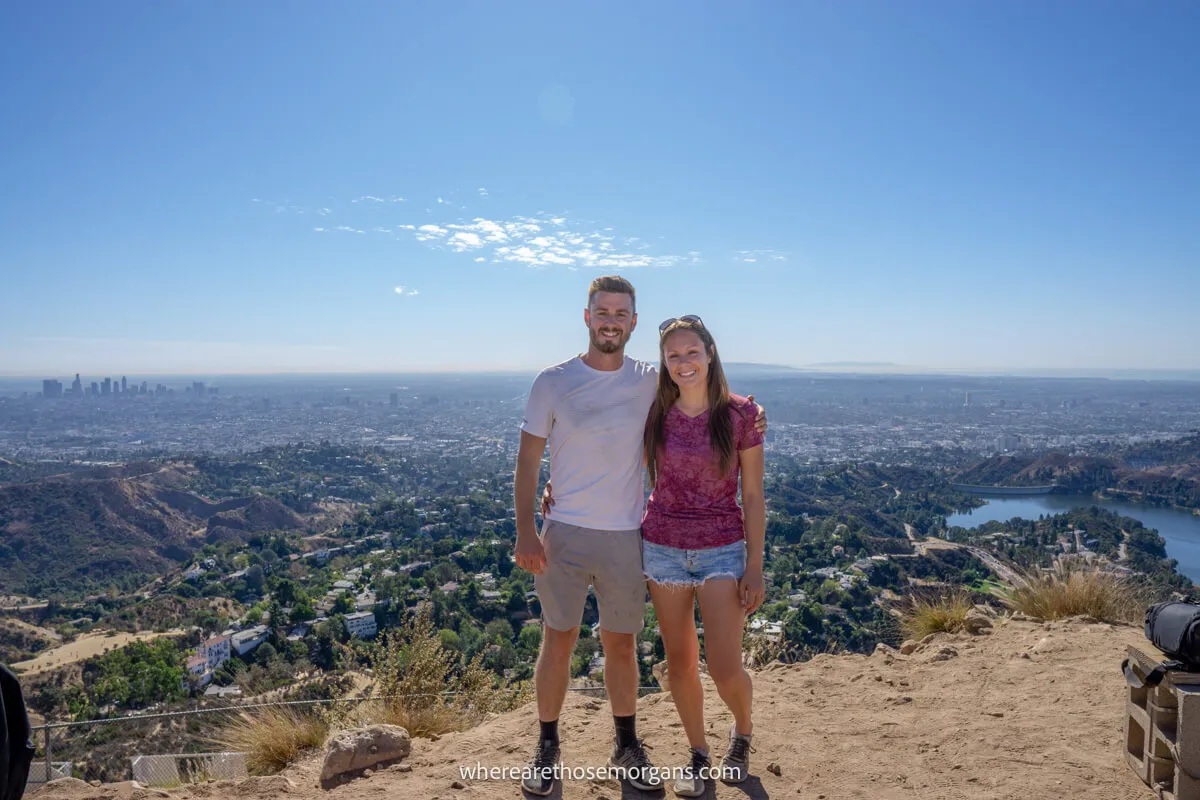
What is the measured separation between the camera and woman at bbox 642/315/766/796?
258 centimetres

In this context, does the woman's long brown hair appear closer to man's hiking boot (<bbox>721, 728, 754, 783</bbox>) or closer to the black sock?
the black sock

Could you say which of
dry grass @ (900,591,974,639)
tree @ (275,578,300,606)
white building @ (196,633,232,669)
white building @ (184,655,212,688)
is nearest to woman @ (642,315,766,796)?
dry grass @ (900,591,974,639)

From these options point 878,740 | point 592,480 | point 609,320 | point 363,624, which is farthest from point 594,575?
point 363,624

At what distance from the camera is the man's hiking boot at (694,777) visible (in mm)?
2654

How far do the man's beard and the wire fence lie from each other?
2.42 metres

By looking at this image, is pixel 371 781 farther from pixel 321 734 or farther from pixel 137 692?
pixel 137 692

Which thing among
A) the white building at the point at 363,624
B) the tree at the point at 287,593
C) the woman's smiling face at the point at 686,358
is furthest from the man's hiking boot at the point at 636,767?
the tree at the point at 287,593

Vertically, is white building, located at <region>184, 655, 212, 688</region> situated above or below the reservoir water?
below

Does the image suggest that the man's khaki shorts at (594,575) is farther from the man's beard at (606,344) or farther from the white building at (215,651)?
the white building at (215,651)

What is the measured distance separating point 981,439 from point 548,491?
189 feet

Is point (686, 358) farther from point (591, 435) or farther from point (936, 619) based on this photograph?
point (936, 619)

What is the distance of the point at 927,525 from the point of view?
76.2 ft

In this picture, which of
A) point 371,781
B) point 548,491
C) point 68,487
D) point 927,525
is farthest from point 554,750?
point 68,487

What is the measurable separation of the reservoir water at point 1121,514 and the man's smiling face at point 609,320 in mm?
16249
